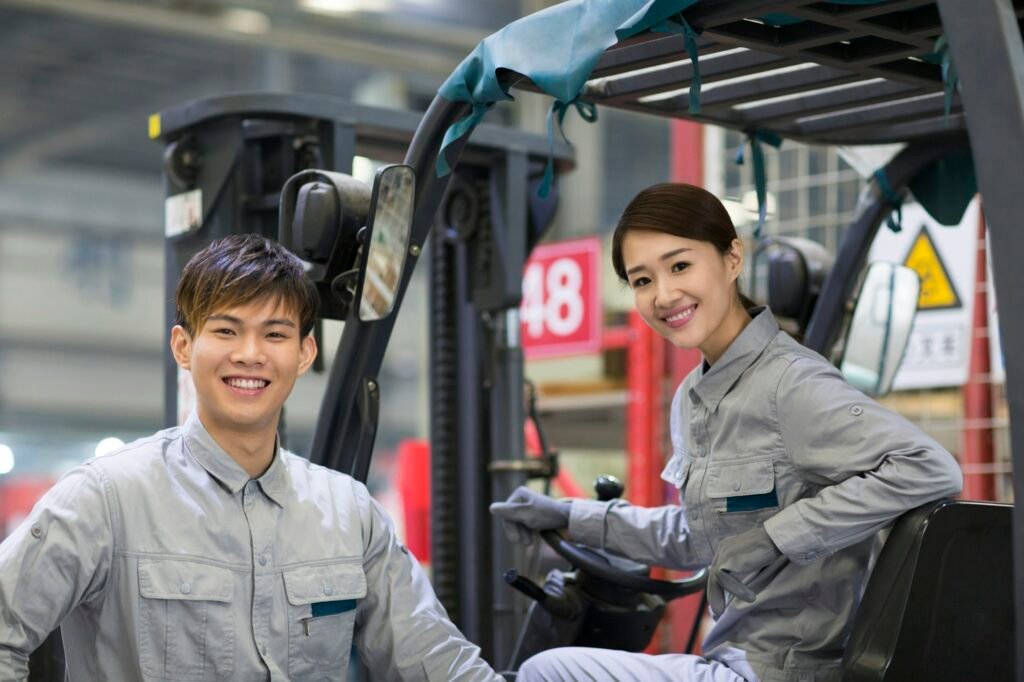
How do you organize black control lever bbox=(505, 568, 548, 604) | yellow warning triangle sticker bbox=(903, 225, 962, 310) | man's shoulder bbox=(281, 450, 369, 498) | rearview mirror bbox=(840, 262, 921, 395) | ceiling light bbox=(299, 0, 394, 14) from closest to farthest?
man's shoulder bbox=(281, 450, 369, 498)
black control lever bbox=(505, 568, 548, 604)
rearview mirror bbox=(840, 262, 921, 395)
yellow warning triangle sticker bbox=(903, 225, 962, 310)
ceiling light bbox=(299, 0, 394, 14)

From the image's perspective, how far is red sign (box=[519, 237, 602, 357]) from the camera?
6.54 metres

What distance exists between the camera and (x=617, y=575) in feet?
10.8

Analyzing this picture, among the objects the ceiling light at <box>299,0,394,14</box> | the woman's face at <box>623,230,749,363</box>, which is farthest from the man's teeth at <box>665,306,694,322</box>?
the ceiling light at <box>299,0,394,14</box>

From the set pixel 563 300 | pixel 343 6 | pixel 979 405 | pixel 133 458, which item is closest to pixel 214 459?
pixel 133 458

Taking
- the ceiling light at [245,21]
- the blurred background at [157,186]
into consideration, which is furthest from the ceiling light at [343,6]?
the ceiling light at [245,21]

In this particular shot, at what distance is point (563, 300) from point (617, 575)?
348 cm

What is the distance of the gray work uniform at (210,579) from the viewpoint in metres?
2.20

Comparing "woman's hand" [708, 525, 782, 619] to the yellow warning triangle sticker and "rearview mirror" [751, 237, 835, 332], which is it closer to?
"rearview mirror" [751, 237, 835, 332]

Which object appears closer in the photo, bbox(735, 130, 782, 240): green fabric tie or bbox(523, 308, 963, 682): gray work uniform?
bbox(523, 308, 963, 682): gray work uniform

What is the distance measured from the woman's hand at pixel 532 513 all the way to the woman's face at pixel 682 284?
606 millimetres

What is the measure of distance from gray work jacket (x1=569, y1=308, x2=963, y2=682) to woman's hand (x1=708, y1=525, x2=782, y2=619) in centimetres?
3

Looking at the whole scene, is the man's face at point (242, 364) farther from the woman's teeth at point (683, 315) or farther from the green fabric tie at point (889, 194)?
the green fabric tie at point (889, 194)

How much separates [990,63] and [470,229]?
2.45 metres

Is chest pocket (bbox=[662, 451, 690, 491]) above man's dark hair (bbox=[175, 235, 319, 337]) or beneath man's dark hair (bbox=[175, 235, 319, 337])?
beneath
